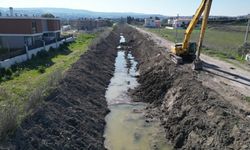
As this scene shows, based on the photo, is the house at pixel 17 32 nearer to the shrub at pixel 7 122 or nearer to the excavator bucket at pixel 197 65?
the excavator bucket at pixel 197 65

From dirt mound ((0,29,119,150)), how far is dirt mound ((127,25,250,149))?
4.72 metres

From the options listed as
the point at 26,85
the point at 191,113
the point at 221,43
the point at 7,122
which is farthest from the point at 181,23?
the point at 7,122

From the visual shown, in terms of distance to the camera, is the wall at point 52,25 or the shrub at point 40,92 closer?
the shrub at point 40,92

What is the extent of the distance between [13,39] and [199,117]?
34.7m

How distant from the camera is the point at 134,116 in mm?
20531

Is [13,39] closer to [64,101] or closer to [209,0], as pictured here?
[64,101]

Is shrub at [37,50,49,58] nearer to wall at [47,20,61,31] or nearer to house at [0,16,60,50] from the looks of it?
house at [0,16,60,50]

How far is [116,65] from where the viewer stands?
130ft

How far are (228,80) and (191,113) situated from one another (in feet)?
23.8

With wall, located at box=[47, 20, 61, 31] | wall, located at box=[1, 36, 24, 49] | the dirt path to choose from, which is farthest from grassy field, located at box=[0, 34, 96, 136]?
wall, located at box=[47, 20, 61, 31]

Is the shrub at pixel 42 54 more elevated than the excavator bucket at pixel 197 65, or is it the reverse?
the excavator bucket at pixel 197 65

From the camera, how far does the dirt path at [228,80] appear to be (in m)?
17.2

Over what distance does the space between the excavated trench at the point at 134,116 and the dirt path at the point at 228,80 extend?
863 millimetres

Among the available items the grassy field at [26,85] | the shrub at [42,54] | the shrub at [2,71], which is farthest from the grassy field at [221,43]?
the shrub at [2,71]
